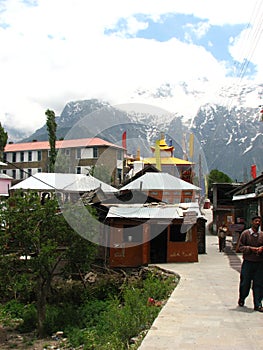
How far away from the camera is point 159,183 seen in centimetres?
2605

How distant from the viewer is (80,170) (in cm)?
4466

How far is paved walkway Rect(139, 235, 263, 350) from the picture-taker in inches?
254

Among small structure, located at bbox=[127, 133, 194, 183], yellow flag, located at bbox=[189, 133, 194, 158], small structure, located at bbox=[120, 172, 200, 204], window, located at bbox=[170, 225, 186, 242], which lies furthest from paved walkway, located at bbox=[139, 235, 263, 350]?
small structure, located at bbox=[120, 172, 200, 204]

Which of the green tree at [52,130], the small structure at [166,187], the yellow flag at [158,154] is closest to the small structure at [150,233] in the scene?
the yellow flag at [158,154]

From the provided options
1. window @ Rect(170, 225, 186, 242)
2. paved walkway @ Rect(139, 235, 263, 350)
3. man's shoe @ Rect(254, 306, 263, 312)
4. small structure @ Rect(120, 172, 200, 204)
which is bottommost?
paved walkway @ Rect(139, 235, 263, 350)

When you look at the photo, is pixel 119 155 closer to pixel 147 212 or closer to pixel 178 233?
pixel 147 212

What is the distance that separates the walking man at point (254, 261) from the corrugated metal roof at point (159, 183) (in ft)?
54.7

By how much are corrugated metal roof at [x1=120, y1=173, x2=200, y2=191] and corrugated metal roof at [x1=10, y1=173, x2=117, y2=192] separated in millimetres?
1381

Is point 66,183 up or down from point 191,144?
down

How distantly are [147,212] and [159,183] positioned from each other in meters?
6.22

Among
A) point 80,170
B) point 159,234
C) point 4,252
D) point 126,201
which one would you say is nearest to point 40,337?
point 4,252

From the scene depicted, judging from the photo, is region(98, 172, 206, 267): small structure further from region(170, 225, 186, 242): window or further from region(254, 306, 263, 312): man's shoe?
region(254, 306, 263, 312): man's shoe

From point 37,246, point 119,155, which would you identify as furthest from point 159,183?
point 37,246

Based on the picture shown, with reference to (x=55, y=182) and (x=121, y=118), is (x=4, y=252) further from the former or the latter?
(x=55, y=182)
